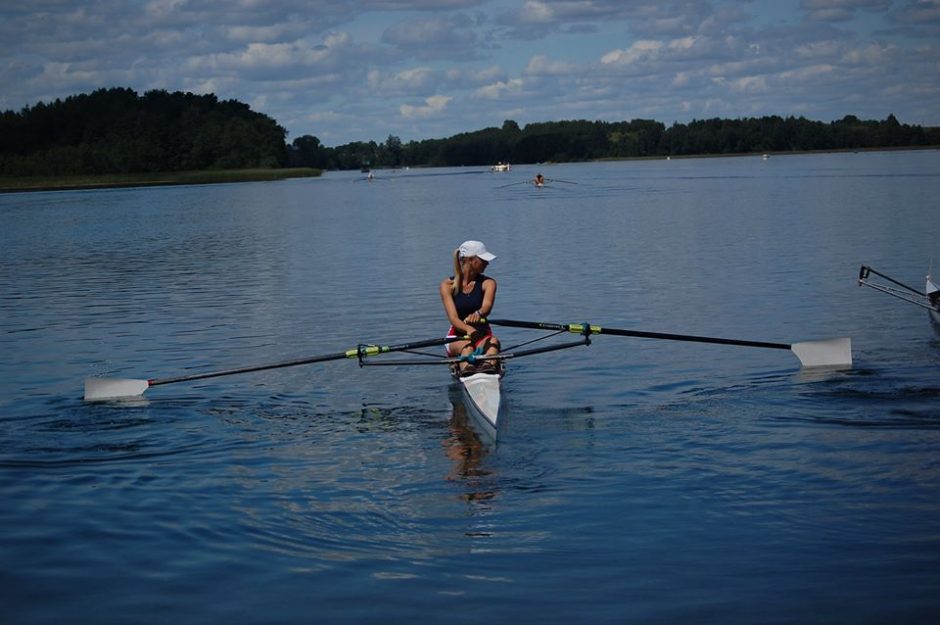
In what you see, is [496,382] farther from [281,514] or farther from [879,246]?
[879,246]

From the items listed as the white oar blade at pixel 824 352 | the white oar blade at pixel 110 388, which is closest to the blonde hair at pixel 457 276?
the white oar blade at pixel 110 388

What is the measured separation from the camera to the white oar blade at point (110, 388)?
15555 millimetres

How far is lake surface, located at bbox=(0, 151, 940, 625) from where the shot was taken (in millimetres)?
8562

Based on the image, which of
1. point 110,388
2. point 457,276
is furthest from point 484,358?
point 110,388

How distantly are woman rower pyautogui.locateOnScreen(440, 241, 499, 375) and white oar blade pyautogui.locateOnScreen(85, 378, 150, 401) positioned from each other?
447 cm

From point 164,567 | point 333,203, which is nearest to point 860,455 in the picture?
point 164,567

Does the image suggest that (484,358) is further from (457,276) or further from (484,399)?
(457,276)

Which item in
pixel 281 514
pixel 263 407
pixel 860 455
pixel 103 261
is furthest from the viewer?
pixel 103 261

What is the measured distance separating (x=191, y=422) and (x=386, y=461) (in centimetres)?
351

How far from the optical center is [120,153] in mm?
188500

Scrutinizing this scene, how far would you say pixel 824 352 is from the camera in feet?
53.7

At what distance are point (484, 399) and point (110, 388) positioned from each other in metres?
5.73

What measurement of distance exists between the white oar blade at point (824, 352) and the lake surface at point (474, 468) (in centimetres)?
43

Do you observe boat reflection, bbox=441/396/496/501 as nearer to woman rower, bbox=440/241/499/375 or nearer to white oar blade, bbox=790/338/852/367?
woman rower, bbox=440/241/499/375
